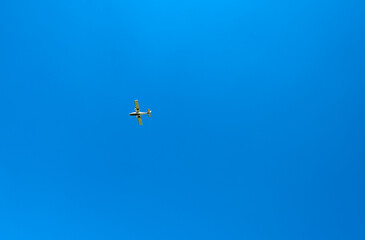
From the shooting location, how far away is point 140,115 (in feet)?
205
